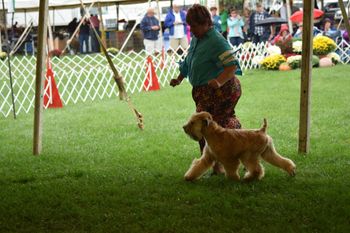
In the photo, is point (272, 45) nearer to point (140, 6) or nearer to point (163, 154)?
point (163, 154)

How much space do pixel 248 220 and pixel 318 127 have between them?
163 inches

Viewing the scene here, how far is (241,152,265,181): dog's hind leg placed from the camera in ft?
17.4

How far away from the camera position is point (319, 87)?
12.7 meters

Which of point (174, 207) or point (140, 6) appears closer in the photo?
point (174, 207)

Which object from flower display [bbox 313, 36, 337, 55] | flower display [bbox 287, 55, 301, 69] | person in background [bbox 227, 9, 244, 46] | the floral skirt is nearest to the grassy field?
the floral skirt

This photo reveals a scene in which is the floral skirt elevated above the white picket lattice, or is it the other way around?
the floral skirt

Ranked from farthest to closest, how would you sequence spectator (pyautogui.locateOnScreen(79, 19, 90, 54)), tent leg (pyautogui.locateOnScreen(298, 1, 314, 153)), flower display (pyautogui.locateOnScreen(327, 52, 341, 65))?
1. spectator (pyautogui.locateOnScreen(79, 19, 90, 54))
2. flower display (pyautogui.locateOnScreen(327, 52, 341, 65))
3. tent leg (pyautogui.locateOnScreen(298, 1, 314, 153))

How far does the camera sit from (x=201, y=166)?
5.44m

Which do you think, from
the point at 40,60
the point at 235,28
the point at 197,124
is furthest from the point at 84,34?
the point at 197,124

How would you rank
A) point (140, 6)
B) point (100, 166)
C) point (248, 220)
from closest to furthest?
point (248, 220), point (100, 166), point (140, 6)

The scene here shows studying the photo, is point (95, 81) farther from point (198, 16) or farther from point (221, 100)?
point (198, 16)

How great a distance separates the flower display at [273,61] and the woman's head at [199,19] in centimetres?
1221

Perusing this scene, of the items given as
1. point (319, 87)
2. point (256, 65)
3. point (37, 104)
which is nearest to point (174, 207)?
point (37, 104)

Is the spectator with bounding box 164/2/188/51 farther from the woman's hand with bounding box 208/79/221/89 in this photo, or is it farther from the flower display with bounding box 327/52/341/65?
the woman's hand with bounding box 208/79/221/89
